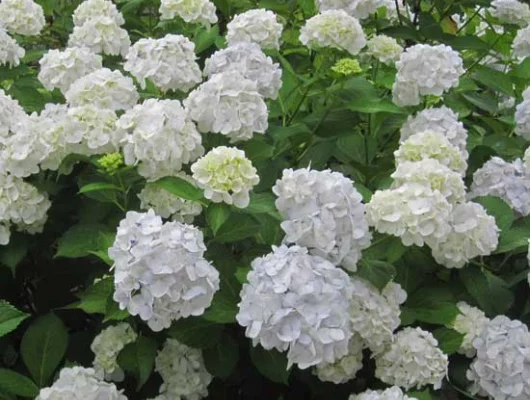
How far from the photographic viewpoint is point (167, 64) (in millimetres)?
2354

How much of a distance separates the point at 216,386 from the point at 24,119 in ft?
2.66

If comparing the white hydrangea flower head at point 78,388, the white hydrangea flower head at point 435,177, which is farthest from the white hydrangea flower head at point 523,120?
the white hydrangea flower head at point 78,388

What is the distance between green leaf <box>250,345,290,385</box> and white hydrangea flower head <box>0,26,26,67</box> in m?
1.32

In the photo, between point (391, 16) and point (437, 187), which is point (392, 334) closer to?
point (437, 187)

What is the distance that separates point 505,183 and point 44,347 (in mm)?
1244

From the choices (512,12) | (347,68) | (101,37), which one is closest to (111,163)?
(347,68)

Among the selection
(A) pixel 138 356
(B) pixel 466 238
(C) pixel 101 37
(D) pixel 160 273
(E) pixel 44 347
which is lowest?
(E) pixel 44 347

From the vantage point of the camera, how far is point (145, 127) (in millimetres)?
2018

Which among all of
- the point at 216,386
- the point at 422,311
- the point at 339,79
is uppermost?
the point at 339,79

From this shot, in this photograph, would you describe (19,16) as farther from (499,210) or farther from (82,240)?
(499,210)

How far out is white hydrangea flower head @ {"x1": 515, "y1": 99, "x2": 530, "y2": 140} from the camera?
2631 mm

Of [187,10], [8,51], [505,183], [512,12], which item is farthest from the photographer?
[512,12]

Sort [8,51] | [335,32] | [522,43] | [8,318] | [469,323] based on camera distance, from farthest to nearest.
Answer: [522,43]
[8,51]
[335,32]
[469,323]
[8,318]

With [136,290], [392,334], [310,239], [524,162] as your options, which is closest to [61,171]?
[136,290]
